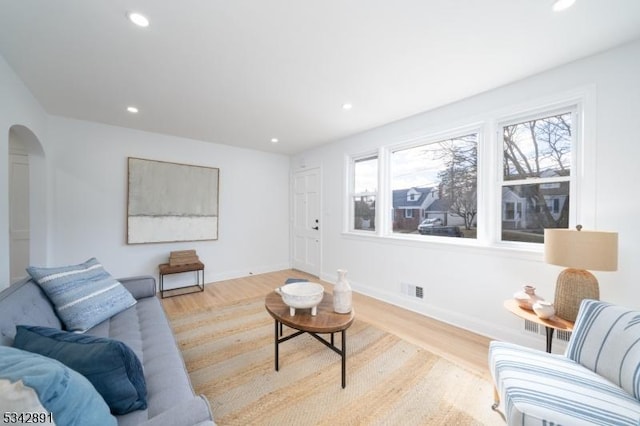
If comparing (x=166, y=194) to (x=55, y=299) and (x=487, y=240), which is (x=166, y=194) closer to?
(x=55, y=299)

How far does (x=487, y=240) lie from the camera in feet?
8.06

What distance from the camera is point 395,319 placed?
2.78 meters

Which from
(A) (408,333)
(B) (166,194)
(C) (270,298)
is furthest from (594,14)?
(B) (166,194)

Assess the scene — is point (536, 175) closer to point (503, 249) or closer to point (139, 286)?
point (503, 249)

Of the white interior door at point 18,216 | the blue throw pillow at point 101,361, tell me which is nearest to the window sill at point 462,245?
the blue throw pillow at point 101,361

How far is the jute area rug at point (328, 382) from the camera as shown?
1473 millimetres

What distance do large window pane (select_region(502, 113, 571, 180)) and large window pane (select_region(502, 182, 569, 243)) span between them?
125 mm

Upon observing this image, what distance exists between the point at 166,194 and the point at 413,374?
3900mm

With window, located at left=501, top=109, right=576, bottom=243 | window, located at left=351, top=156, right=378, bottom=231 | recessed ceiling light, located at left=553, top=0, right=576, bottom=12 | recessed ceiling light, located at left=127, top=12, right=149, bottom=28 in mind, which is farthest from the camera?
window, located at left=351, top=156, right=378, bottom=231

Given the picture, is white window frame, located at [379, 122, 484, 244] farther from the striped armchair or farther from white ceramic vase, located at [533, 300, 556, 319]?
the striped armchair

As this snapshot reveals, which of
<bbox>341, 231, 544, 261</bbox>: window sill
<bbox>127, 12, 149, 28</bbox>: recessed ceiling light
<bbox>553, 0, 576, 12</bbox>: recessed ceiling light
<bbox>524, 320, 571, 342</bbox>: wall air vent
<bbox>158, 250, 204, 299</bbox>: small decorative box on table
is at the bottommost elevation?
<bbox>524, 320, 571, 342</bbox>: wall air vent

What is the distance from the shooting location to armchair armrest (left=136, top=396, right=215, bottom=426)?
0.80 m

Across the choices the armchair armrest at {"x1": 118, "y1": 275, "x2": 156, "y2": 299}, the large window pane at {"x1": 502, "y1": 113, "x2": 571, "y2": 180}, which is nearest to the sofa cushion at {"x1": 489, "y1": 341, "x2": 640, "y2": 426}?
the large window pane at {"x1": 502, "y1": 113, "x2": 571, "y2": 180}

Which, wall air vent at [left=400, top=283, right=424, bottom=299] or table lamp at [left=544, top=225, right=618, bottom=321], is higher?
table lamp at [left=544, top=225, right=618, bottom=321]
